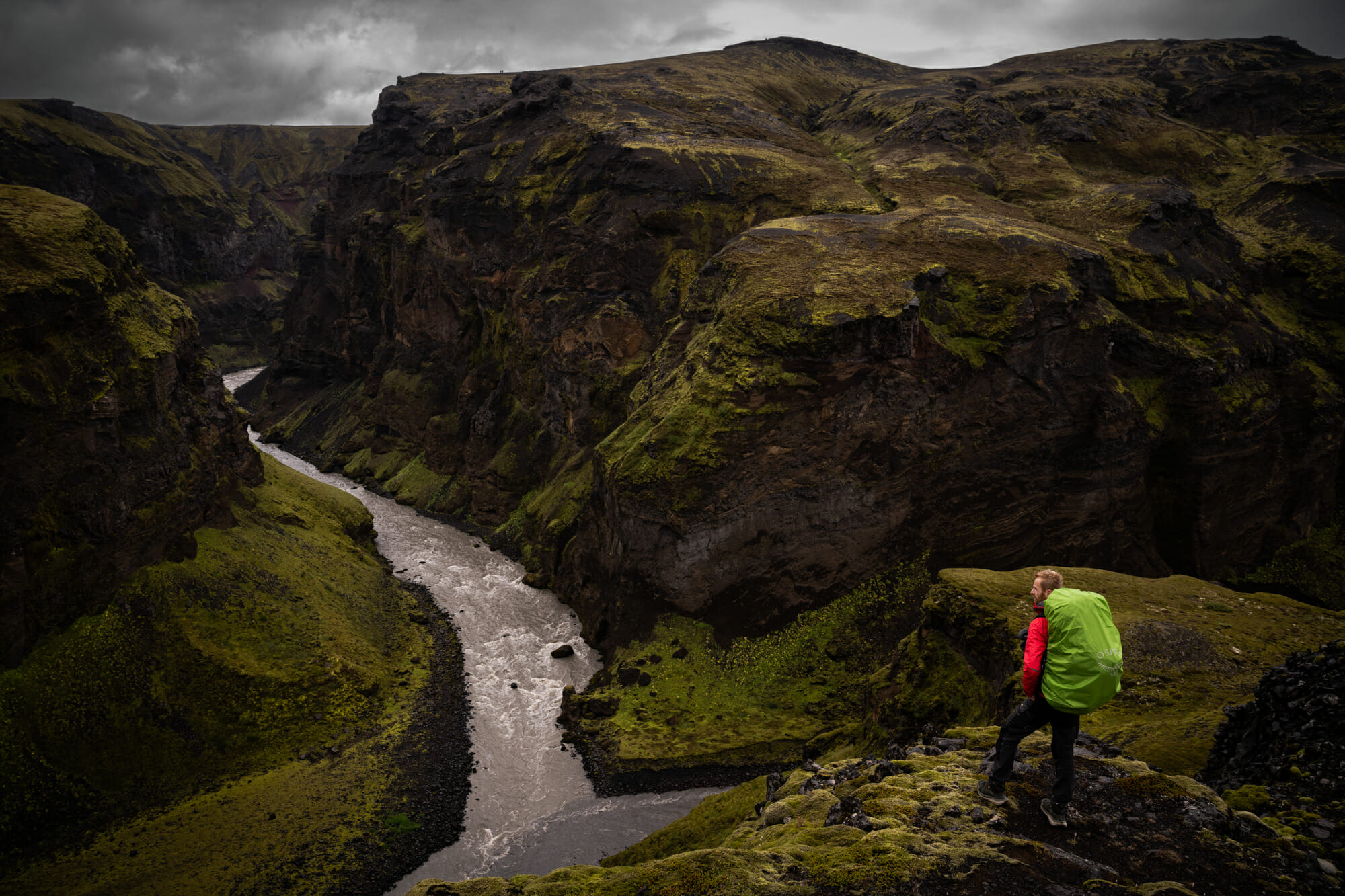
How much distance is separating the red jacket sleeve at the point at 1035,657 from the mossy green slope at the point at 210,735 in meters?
24.8

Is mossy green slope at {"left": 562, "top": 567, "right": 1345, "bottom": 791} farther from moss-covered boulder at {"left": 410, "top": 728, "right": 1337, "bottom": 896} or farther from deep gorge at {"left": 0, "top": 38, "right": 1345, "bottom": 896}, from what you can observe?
moss-covered boulder at {"left": 410, "top": 728, "right": 1337, "bottom": 896}

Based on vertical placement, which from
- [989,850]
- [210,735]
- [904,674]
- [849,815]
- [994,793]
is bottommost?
[210,735]

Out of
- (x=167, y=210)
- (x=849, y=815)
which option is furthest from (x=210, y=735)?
(x=167, y=210)

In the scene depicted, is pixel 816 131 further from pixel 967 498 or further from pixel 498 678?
pixel 498 678

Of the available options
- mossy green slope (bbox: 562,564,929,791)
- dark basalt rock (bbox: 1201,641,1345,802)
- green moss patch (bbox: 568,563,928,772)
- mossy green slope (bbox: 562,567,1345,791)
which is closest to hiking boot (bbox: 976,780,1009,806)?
dark basalt rock (bbox: 1201,641,1345,802)

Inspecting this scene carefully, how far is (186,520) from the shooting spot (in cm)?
3556

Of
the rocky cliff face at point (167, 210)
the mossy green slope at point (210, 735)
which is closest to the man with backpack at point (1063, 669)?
the mossy green slope at point (210, 735)

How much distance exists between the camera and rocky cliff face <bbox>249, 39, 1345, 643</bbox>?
123 ft

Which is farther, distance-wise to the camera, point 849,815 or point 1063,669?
point 849,815

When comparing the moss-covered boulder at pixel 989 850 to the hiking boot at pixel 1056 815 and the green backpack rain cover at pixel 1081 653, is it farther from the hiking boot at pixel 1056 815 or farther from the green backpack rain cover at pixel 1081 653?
the green backpack rain cover at pixel 1081 653

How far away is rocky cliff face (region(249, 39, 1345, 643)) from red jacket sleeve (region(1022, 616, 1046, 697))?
86.7ft

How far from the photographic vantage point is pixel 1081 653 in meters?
9.69

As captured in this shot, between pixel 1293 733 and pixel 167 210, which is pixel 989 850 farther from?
pixel 167 210

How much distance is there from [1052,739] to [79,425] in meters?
36.7
